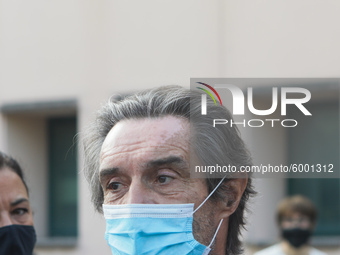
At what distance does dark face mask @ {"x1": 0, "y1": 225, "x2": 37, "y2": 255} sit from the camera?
5.10m

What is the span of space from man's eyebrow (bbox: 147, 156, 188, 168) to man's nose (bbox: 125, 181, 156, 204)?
0.09 m

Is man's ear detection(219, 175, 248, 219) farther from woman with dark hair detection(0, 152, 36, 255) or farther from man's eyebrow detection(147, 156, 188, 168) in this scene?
woman with dark hair detection(0, 152, 36, 255)

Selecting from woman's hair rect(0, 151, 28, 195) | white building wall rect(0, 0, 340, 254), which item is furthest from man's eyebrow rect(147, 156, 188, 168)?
white building wall rect(0, 0, 340, 254)

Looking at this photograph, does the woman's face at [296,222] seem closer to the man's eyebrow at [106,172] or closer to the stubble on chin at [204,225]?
the stubble on chin at [204,225]

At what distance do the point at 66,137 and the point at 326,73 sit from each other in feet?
13.7

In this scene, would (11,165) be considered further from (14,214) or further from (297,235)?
(297,235)

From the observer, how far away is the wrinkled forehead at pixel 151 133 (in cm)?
401

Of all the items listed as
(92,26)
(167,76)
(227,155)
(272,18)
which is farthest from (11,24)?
(227,155)

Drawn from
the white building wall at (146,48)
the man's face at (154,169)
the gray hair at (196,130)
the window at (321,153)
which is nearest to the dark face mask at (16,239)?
the gray hair at (196,130)

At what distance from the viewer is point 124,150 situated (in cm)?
398

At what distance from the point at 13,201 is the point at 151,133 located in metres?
1.33

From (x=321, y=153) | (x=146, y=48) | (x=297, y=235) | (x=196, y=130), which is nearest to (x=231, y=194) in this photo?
(x=196, y=130)

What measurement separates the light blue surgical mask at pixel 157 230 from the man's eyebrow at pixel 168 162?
0.16 m

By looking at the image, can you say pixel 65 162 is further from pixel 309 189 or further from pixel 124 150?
pixel 124 150
